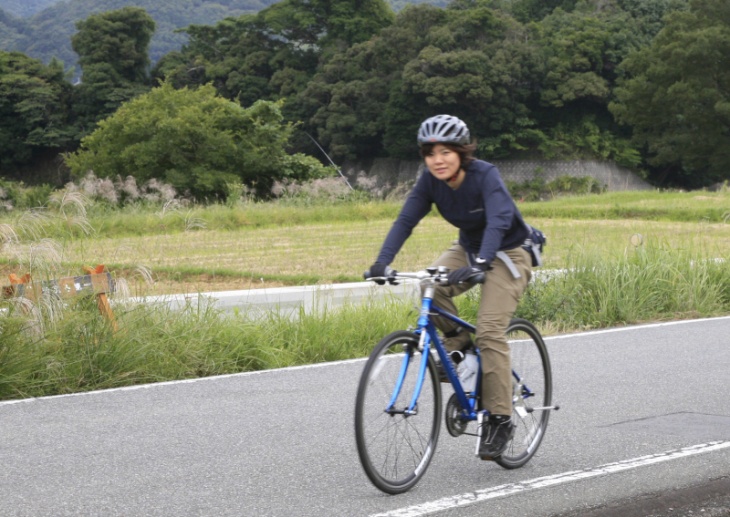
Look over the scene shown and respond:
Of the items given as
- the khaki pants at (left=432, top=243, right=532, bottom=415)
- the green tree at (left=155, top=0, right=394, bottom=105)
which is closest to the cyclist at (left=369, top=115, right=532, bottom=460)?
the khaki pants at (left=432, top=243, right=532, bottom=415)

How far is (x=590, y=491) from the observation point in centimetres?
511

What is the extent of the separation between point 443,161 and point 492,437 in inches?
54.2

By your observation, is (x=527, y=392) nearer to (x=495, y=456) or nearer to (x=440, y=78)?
(x=495, y=456)

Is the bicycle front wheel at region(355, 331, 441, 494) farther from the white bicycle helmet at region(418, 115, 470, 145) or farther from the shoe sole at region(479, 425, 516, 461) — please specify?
the white bicycle helmet at region(418, 115, 470, 145)

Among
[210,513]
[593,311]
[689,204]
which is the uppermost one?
[210,513]

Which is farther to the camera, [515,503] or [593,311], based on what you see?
[593,311]

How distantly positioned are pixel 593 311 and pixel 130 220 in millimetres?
14419

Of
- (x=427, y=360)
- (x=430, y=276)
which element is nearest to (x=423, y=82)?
(x=430, y=276)

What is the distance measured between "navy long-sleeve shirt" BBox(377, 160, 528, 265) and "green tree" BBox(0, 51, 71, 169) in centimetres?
6995

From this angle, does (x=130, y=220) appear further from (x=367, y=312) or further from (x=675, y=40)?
(x=675, y=40)

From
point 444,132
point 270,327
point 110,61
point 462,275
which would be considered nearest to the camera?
point 462,275

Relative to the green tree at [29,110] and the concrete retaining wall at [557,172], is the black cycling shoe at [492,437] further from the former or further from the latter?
the green tree at [29,110]

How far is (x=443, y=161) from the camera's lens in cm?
507

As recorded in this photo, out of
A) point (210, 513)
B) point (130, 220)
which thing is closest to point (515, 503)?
point (210, 513)
